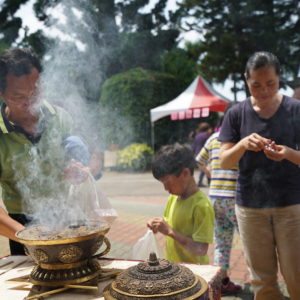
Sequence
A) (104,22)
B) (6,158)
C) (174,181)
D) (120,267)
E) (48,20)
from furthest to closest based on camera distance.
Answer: (104,22)
(48,20)
(174,181)
(6,158)
(120,267)

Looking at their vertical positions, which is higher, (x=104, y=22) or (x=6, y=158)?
(x=104, y=22)

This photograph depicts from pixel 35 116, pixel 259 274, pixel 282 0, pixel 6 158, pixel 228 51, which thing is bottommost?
pixel 259 274

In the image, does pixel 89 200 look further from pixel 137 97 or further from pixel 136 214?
pixel 137 97

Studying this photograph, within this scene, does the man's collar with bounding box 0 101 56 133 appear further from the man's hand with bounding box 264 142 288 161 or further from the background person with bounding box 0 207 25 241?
the man's hand with bounding box 264 142 288 161

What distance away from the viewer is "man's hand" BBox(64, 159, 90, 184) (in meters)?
1.86

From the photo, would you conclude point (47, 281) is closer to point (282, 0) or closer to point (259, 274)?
point (259, 274)

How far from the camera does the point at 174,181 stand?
220 cm

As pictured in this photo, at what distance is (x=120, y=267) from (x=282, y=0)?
1242cm

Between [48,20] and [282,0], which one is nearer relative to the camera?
[48,20]

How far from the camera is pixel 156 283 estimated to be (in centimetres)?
114

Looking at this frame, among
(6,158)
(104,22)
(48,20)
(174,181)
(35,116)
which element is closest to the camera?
(6,158)

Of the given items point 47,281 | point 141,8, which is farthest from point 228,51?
point 47,281

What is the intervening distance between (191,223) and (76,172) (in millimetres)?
829

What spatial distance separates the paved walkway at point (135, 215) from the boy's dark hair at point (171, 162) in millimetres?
634
